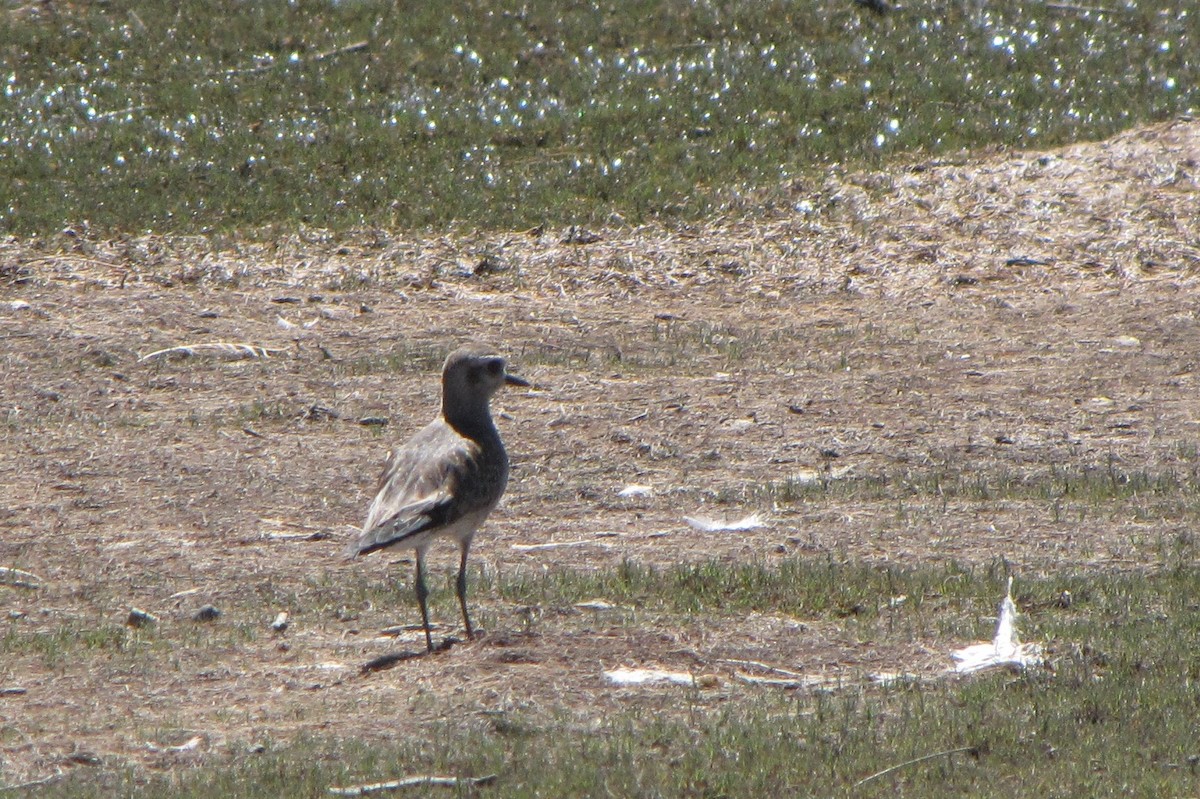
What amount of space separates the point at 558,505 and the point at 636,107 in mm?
9316

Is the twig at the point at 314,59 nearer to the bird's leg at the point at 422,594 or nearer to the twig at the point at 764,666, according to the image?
the bird's leg at the point at 422,594

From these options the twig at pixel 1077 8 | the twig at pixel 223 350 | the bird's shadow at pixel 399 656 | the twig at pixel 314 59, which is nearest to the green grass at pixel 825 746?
the bird's shadow at pixel 399 656

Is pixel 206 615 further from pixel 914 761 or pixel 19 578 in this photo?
pixel 914 761

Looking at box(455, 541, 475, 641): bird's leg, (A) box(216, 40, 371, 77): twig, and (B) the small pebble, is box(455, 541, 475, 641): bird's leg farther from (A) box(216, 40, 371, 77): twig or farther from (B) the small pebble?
(A) box(216, 40, 371, 77): twig

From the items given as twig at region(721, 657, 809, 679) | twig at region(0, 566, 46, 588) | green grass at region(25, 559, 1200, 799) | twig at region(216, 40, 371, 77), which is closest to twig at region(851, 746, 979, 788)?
green grass at region(25, 559, 1200, 799)

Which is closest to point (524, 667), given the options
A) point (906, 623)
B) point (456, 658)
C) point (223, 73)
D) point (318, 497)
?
point (456, 658)

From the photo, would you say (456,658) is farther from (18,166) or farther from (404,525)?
(18,166)

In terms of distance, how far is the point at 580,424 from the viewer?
39.2ft

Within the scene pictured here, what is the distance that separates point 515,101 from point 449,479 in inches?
472

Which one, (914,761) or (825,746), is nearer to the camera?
(914,761)

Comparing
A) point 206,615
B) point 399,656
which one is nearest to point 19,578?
point 206,615

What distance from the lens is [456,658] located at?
750 centimetres

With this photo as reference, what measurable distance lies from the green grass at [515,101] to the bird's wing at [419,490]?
901 centimetres

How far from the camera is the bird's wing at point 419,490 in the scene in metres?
7.31
